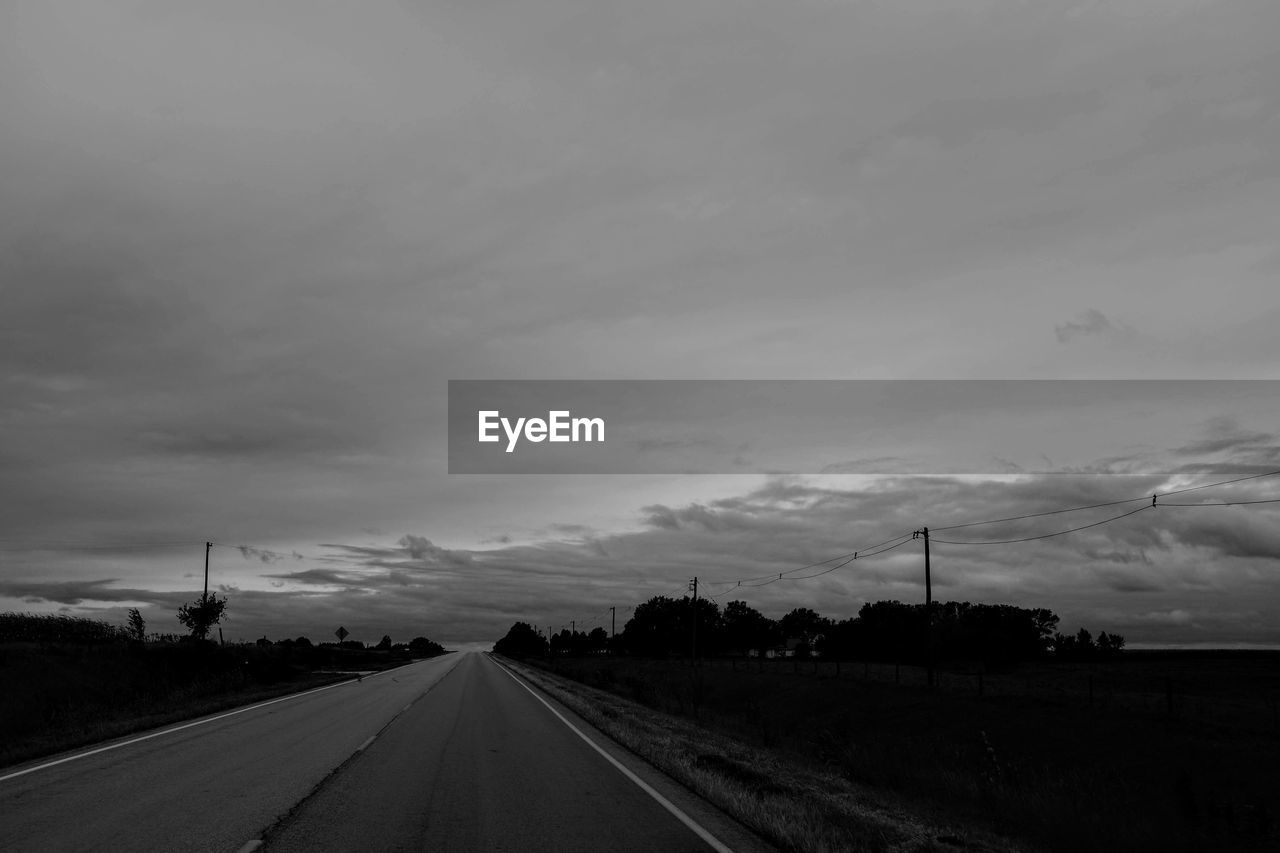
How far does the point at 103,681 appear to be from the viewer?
42312mm

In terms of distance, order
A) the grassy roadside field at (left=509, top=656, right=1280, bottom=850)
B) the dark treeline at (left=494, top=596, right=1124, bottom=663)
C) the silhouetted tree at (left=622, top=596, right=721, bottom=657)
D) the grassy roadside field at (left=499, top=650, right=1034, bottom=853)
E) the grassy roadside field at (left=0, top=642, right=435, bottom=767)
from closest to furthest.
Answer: the grassy roadside field at (left=499, top=650, right=1034, bottom=853), the grassy roadside field at (left=509, top=656, right=1280, bottom=850), the grassy roadside field at (left=0, top=642, right=435, bottom=767), the dark treeline at (left=494, top=596, right=1124, bottom=663), the silhouetted tree at (left=622, top=596, right=721, bottom=657)

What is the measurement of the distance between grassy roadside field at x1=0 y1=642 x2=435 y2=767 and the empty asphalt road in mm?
2245

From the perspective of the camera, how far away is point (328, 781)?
13273 mm

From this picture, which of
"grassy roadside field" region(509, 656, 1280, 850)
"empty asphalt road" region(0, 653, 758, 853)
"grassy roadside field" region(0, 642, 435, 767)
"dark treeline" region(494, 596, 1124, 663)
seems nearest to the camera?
"empty asphalt road" region(0, 653, 758, 853)

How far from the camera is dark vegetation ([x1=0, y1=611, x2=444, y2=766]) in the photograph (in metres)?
22.4

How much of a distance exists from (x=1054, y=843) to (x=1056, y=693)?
30086mm

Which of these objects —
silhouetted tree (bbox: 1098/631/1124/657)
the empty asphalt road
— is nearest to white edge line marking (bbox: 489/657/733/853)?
the empty asphalt road

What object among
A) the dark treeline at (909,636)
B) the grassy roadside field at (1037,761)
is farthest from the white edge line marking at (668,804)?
the dark treeline at (909,636)

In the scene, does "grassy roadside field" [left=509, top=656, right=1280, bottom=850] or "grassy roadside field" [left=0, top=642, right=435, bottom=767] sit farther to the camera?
"grassy roadside field" [left=0, top=642, right=435, bottom=767]

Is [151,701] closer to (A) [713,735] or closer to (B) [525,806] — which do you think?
(A) [713,735]

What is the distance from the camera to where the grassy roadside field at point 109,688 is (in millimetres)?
21205

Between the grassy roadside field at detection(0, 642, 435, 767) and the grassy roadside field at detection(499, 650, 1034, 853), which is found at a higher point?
the grassy roadside field at detection(499, 650, 1034, 853)

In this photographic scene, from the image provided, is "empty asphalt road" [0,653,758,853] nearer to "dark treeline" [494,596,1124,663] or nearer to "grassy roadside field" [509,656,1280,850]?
"grassy roadside field" [509,656,1280,850]

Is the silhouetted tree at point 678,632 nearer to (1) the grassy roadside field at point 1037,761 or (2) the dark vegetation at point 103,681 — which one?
(2) the dark vegetation at point 103,681
